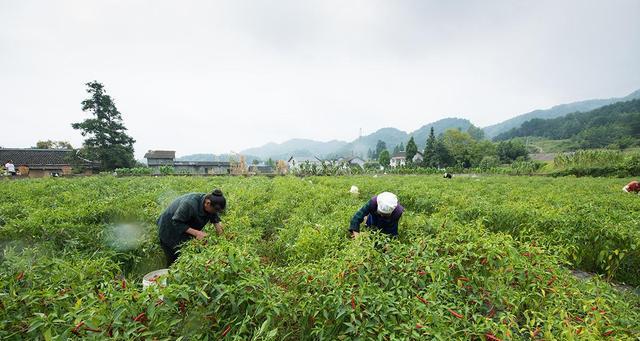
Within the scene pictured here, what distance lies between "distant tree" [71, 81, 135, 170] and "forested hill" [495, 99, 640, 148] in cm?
11667

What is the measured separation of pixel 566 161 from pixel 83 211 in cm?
4550

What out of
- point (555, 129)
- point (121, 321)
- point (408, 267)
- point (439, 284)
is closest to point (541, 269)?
point (439, 284)

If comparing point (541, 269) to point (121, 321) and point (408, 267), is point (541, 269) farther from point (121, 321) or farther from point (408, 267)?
point (121, 321)

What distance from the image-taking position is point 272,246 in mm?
5984

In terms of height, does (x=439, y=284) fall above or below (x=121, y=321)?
below

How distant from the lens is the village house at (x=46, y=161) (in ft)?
104

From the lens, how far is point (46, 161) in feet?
110

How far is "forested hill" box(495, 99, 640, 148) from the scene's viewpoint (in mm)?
88312

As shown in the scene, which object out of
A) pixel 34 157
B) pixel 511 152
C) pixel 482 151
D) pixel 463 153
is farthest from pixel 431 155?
pixel 34 157

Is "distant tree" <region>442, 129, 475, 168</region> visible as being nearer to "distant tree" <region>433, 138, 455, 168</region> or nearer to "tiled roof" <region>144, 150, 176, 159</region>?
"distant tree" <region>433, 138, 455, 168</region>

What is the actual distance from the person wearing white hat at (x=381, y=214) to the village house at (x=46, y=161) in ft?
123

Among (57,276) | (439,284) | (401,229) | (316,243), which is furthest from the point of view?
(401,229)

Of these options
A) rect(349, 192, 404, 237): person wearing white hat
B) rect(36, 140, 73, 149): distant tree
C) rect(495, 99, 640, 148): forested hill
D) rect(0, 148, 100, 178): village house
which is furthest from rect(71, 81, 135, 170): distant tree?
rect(495, 99, 640, 148): forested hill

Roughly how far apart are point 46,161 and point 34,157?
73.8 inches
